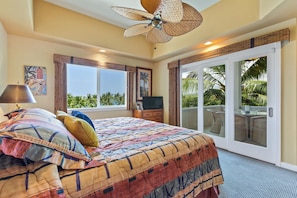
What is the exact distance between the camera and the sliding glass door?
283cm

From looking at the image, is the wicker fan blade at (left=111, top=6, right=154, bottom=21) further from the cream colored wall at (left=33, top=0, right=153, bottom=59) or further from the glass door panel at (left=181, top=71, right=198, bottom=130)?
the glass door panel at (left=181, top=71, right=198, bottom=130)

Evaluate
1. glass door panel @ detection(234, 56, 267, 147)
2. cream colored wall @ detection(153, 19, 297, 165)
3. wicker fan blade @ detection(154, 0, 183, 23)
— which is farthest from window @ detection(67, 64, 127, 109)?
cream colored wall @ detection(153, 19, 297, 165)

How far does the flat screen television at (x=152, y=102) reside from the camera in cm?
492

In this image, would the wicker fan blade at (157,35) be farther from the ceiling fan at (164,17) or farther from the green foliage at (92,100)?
the green foliage at (92,100)

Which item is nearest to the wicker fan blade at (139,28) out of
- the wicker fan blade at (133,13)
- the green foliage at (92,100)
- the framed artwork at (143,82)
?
the wicker fan blade at (133,13)

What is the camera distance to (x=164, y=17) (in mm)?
1897

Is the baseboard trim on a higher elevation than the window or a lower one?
lower

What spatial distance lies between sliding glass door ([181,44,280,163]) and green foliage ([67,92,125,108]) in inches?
87.1

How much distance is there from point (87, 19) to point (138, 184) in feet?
12.6

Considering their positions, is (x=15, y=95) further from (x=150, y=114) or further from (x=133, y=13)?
(x=150, y=114)

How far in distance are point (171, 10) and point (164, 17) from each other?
0.55ft

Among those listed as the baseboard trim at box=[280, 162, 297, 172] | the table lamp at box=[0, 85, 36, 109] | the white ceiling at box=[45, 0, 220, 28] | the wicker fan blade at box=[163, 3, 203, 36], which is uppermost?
the white ceiling at box=[45, 0, 220, 28]

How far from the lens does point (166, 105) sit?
203 inches

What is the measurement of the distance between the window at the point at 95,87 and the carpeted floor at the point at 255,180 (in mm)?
3324
